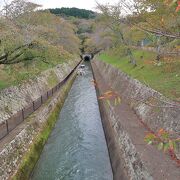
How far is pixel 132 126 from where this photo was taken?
1720 cm

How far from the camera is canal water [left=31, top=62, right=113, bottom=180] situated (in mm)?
15545

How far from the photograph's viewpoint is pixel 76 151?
732 inches

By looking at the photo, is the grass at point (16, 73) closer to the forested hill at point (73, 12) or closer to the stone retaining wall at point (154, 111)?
the stone retaining wall at point (154, 111)

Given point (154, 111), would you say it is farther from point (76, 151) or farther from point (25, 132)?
point (25, 132)

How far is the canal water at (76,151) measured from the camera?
1554 cm

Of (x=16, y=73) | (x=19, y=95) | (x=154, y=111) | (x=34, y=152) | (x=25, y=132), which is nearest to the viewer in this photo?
(x=154, y=111)

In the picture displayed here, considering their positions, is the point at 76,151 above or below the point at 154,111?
below

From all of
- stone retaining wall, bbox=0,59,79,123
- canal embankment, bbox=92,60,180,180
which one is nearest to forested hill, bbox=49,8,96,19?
stone retaining wall, bbox=0,59,79,123

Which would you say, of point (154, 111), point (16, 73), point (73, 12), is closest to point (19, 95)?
point (16, 73)

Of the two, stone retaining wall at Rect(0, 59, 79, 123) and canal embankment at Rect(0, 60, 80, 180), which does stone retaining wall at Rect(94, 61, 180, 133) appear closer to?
canal embankment at Rect(0, 60, 80, 180)

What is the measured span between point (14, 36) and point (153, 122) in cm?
1155

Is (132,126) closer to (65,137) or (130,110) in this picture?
(130,110)

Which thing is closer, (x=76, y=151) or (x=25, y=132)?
(x=25, y=132)

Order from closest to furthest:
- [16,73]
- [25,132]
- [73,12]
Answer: [25,132] < [16,73] < [73,12]
